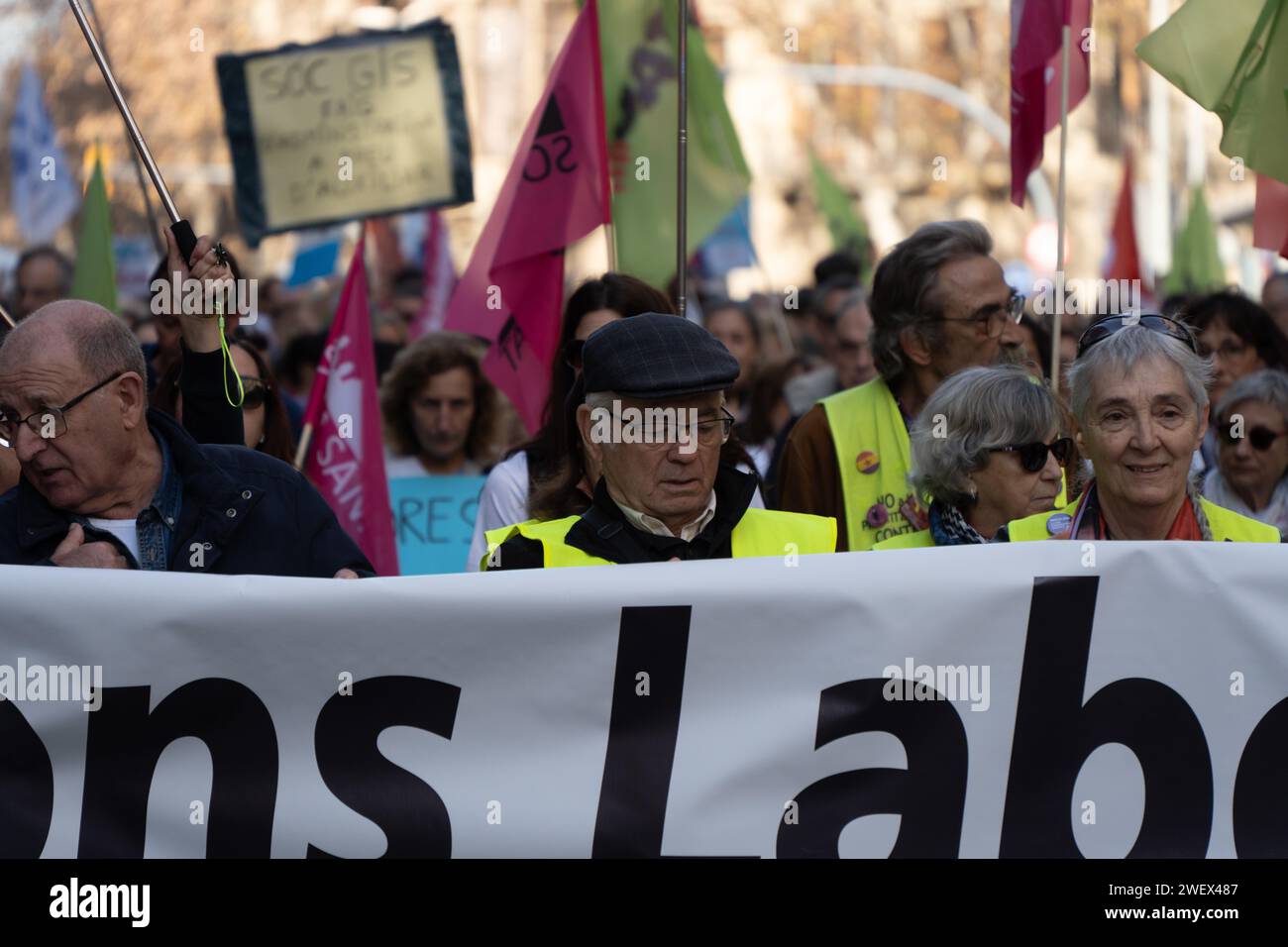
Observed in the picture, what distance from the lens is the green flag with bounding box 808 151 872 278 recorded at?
15836 millimetres

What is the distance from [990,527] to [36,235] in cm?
934

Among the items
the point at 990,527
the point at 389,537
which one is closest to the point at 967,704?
the point at 990,527

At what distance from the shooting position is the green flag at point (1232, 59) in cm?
600

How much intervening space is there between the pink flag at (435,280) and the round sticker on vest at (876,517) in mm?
7294

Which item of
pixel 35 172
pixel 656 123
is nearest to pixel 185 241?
pixel 656 123

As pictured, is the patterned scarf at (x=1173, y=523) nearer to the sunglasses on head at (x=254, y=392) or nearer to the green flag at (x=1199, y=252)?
the sunglasses on head at (x=254, y=392)

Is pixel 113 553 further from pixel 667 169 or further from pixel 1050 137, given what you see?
pixel 1050 137

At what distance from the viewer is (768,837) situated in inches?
154

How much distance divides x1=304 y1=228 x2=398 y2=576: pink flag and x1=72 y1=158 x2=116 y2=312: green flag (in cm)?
109

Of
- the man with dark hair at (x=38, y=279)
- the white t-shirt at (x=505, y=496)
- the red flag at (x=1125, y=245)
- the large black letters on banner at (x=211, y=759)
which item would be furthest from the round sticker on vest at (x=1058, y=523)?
the red flag at (x=1125, y=245)

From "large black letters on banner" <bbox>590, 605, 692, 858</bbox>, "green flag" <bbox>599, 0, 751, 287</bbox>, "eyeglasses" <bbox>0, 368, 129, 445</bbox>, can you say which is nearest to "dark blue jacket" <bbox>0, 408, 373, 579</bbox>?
"eyeglasses" <bbox>0, 368, 129, 445</bbox>

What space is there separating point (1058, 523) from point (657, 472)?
0.90 metres

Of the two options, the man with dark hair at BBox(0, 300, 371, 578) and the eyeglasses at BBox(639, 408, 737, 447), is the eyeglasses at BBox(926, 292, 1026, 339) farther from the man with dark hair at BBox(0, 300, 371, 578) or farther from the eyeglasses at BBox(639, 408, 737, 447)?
the man with dark hair at BBox(0, 300, 371, 578)

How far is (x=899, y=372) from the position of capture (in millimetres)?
5871
